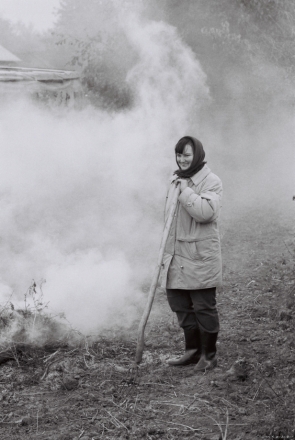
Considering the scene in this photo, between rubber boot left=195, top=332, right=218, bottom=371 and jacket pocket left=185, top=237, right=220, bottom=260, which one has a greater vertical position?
jacket pocket left=185, top=237, right=220, bottom=260

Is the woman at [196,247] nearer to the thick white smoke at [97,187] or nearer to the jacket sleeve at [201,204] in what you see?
the jacket sleeve at [201,204]

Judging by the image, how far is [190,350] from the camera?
164 inches

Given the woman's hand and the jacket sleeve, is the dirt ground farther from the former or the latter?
the woman's hand

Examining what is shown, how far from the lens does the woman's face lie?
3.89 meters

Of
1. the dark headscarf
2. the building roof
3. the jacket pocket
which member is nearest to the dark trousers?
the jacket pocket

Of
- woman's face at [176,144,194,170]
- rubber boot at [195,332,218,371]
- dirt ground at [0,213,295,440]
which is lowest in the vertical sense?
dirt ground at [0,213,295,440]

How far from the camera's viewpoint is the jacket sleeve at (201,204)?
3.79 meters

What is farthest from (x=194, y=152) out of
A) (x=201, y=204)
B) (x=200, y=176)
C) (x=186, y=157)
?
(x=201, y=204)

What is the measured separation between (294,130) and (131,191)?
673cm

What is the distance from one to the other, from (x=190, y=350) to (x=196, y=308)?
0.38m

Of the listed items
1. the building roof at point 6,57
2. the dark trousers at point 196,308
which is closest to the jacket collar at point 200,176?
the dark trousers at point 196,308

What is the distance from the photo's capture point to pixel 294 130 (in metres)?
14.3

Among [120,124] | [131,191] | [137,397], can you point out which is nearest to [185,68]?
[120,124]

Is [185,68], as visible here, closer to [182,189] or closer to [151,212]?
[151,212]
